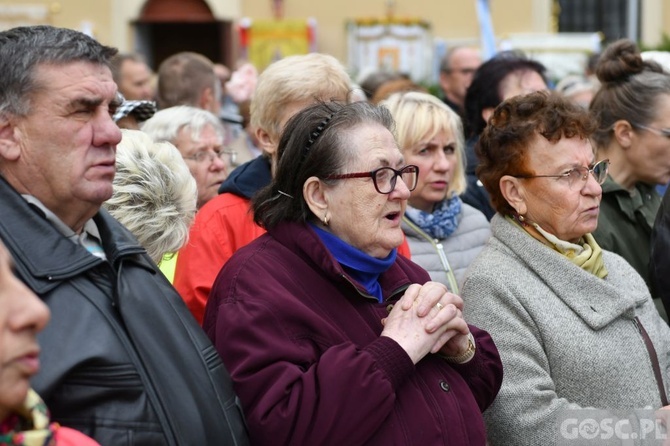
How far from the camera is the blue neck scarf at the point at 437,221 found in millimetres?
4074

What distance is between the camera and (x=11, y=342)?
1.70m

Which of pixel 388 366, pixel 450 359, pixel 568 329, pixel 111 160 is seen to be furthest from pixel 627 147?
pixel 111 160

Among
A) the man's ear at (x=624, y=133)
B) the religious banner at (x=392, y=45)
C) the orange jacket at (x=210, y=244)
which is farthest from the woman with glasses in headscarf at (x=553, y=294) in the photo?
the religious banner at (x=392, y=45)

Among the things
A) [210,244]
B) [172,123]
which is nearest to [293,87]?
[210,244]

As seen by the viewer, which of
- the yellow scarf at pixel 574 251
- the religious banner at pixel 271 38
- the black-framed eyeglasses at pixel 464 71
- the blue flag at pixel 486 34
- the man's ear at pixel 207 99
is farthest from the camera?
the religious banner at pixel 271 38

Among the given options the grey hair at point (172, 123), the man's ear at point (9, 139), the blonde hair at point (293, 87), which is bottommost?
the grey hair at point (172, 123)

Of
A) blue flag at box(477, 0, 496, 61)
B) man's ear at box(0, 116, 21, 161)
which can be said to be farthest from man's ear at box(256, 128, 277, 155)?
blue flag at box(477, 0, 496, 61)

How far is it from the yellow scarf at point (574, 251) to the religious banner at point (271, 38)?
1447 cm

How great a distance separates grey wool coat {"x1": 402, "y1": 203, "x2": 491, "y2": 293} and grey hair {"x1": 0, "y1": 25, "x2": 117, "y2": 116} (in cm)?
188

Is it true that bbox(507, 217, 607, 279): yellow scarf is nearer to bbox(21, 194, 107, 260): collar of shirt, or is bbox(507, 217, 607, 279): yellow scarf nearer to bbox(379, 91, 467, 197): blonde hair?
bbox(379, 91, 467, 197): blonde hair

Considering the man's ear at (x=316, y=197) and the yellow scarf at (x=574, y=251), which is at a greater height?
the man's ear at (x=316, y=197)

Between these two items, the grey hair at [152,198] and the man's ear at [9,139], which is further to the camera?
the grey hair at [152,198]

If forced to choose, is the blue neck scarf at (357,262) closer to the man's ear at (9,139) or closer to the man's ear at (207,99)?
the man's ear at (9,139)

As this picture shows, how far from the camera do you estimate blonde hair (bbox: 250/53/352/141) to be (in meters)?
3.82
